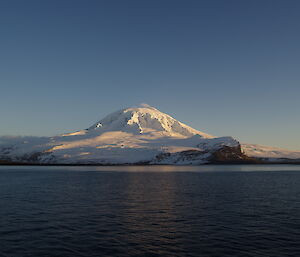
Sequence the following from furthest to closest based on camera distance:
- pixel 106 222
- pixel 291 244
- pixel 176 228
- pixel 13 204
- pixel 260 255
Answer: pixel 13 204 → pixel 106 222 → pixel 176 228 → pixel 291 244 → pixel 260 255

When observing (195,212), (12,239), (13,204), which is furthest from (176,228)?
(13,204)

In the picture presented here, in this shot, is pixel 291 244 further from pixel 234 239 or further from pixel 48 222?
pixel 48 222

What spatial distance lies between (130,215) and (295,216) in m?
22.9

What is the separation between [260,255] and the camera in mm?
24125

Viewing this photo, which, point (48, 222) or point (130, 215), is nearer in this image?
point (48, 222)

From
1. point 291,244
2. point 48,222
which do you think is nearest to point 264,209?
point 291,244

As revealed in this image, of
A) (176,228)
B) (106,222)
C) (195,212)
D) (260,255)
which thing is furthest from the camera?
(195,212)

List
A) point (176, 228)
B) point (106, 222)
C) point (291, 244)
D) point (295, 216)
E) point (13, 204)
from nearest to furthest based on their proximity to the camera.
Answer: point (291, 244) → point (176, 228) → point (106, 222) → point (295, 216) → point (13, 204)

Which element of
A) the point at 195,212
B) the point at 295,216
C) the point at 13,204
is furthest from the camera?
the point at 13,204

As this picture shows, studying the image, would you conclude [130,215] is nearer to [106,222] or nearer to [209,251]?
[106,222]

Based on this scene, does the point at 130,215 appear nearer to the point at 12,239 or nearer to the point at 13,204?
the point at 12,239

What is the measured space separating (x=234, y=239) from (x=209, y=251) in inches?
193

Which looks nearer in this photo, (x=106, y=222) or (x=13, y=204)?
(x=106, y=222)

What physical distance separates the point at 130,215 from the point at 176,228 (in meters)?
9.37
